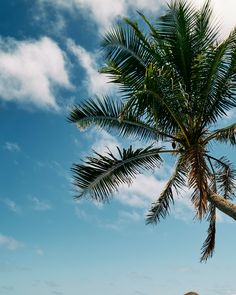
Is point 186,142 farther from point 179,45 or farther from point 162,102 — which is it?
point 179,45

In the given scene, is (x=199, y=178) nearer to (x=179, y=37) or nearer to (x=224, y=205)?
(x=224, y=205)

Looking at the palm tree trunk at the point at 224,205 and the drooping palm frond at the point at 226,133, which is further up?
the drooping palm frond at the point at 226,133

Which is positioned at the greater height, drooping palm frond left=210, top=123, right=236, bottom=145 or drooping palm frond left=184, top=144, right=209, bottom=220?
drooping palm frond left=210, top=123, right=236, bottom=145

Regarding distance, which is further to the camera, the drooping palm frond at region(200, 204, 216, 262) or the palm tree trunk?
the drooping palm frond at region(200, 204, 216, 262)

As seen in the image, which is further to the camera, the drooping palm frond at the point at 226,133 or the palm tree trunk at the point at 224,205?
the drooping palm frond at the point at 226,133

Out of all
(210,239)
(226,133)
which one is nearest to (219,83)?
(226,133)

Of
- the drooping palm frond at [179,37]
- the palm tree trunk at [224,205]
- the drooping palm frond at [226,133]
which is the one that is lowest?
the palm tree trunk at [224,205]

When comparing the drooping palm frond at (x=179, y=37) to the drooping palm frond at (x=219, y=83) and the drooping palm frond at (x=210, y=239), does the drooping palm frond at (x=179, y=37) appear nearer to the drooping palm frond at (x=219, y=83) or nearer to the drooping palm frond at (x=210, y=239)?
the drooping palm frond at (x=219, y=83)

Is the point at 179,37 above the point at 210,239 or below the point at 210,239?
above

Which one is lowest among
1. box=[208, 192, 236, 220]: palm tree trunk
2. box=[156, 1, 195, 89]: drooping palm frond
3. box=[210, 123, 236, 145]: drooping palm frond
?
box=[208, 192, 236, 220]: palm tree trunk

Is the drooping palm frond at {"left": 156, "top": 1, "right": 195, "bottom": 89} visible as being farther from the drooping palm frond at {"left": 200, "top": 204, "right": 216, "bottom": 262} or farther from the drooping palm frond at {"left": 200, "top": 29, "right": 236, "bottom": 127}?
the drooping palm frond at {"left": 200, "top": 204, "right": 216, "bottom": 262}

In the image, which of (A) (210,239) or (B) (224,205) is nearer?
(B) (224,205)

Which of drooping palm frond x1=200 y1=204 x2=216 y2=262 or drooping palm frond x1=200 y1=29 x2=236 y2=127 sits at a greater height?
drooping palm frond x1=200 y1=29 x2=236 y2=127

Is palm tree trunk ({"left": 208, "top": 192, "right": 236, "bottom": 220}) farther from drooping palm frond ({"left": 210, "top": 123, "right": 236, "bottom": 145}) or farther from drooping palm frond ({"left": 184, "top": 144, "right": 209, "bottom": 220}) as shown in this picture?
drooping palm frond ({"left": 210, "top": 123, "right": 236, "bottom": 145})
